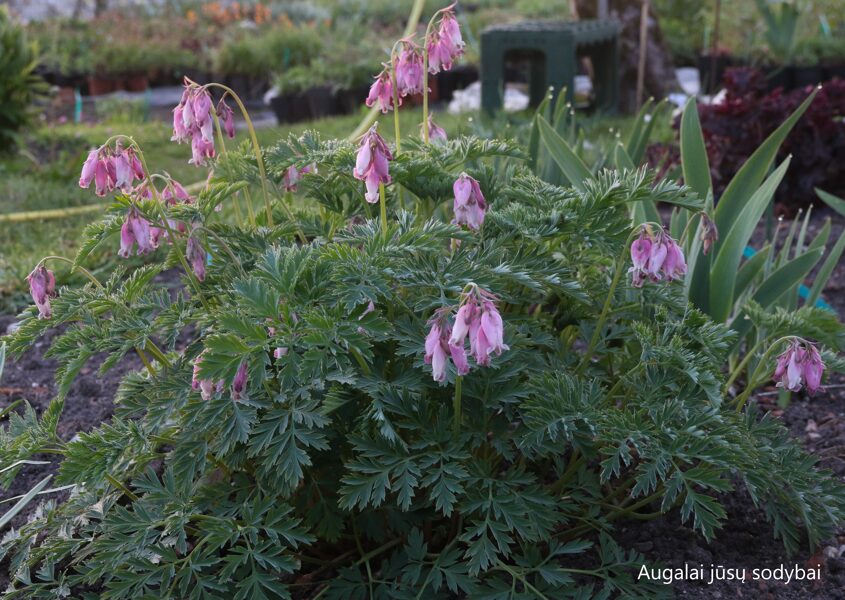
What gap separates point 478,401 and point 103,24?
1096 cm

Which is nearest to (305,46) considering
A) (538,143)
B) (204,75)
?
(204,75)

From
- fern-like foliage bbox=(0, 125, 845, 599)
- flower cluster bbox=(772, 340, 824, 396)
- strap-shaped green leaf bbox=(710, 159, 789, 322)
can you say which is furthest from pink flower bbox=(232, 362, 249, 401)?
strap-shaped green leaf bbox=(710, 159, 789, 322)

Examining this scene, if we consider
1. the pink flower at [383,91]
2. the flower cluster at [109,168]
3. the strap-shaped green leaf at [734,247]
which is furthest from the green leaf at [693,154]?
the flower cluster at [109,168]

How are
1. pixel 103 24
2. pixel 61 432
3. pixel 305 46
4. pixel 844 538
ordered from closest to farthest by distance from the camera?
pixel 844 538
pixel 61 432
pixel 305 46
pixel 103 24

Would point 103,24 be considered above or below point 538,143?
below

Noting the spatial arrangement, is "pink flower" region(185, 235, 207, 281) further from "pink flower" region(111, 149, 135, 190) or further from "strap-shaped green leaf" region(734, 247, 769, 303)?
"strap-shaped green leaf" region(734, 247, 769, 303)

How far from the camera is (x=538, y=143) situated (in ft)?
10.9

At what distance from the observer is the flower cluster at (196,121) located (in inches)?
77.6

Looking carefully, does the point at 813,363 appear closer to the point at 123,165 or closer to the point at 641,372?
the point at 641,372

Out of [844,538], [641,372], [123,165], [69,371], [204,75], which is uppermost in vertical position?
[123,165]

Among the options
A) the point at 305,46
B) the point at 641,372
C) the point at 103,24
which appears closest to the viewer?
the point at 641,372

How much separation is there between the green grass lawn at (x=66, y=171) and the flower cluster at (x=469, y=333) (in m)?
1.24

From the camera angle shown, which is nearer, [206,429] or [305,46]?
[206,429]

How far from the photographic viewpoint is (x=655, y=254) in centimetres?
184
